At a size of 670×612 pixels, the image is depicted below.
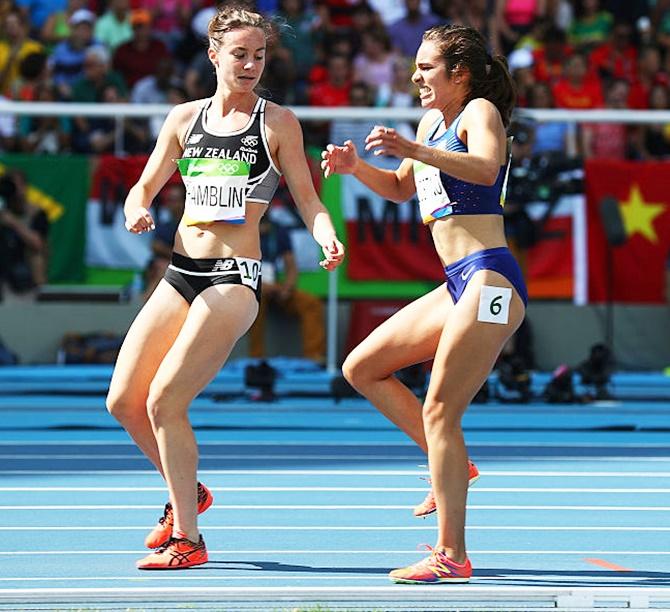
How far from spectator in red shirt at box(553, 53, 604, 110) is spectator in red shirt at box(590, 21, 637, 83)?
1.66 ft

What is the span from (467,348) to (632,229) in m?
9.60

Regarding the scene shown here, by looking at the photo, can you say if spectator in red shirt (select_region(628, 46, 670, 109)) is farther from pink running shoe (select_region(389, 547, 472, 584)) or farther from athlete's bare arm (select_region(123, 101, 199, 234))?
pink running shoe (select_region(389, 547, 472, 584))

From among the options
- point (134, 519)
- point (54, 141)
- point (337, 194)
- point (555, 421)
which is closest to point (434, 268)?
point (337, 194)

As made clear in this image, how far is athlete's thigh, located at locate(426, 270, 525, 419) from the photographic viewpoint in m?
5.89

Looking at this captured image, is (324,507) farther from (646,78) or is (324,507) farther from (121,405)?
(646,78)

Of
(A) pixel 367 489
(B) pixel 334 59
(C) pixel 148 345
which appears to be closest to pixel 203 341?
(C) pixel 148 345

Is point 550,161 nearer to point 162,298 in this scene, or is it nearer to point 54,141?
point 54,141

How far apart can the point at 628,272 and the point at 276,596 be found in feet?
35.0

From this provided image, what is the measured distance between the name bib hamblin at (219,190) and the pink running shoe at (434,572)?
152 centimetres

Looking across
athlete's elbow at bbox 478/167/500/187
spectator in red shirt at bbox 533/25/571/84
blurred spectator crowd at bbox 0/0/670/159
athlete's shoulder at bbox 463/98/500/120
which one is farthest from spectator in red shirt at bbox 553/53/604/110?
athlete's elbow at bbox 478/167/500/187

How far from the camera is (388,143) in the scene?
18.2 ft

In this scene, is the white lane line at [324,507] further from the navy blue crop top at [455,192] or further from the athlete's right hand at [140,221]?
the navy blue crop top at [455,192]

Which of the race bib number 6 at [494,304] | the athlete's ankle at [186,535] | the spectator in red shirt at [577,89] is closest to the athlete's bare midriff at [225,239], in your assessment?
the race bib number 6 at [494,304]

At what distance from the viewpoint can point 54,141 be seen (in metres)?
15.4
